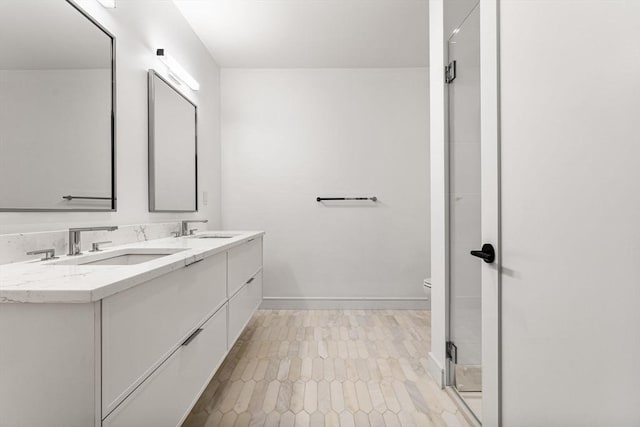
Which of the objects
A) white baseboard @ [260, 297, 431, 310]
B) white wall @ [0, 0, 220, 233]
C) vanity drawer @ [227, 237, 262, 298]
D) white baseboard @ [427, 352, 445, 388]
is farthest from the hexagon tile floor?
white wall @ [0, 0, 220, 233]

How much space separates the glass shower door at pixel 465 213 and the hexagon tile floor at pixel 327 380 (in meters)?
0.23

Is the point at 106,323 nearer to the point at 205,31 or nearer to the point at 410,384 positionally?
the point at 410,384

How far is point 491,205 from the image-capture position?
1.14 m

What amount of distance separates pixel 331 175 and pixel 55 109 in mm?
2314

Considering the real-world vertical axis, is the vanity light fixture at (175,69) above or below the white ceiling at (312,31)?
below

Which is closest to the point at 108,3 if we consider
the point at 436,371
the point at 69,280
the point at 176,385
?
the point at 69,280

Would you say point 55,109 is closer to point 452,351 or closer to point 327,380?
point 327,380

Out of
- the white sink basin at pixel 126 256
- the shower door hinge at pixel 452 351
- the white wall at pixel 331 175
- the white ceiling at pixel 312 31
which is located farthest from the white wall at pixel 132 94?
the shower door hinge at pixel 452 351

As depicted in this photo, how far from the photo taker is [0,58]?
1.08m

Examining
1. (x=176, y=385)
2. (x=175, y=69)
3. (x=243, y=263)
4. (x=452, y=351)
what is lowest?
(x=452, y=351)

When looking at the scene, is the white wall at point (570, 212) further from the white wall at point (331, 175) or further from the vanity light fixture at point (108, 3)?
the white wall at point (331, 175)

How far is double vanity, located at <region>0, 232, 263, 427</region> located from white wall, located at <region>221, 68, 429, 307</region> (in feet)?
6.58

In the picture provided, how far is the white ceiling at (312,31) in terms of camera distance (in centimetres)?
230

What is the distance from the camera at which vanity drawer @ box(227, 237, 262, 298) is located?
6.06 feet
